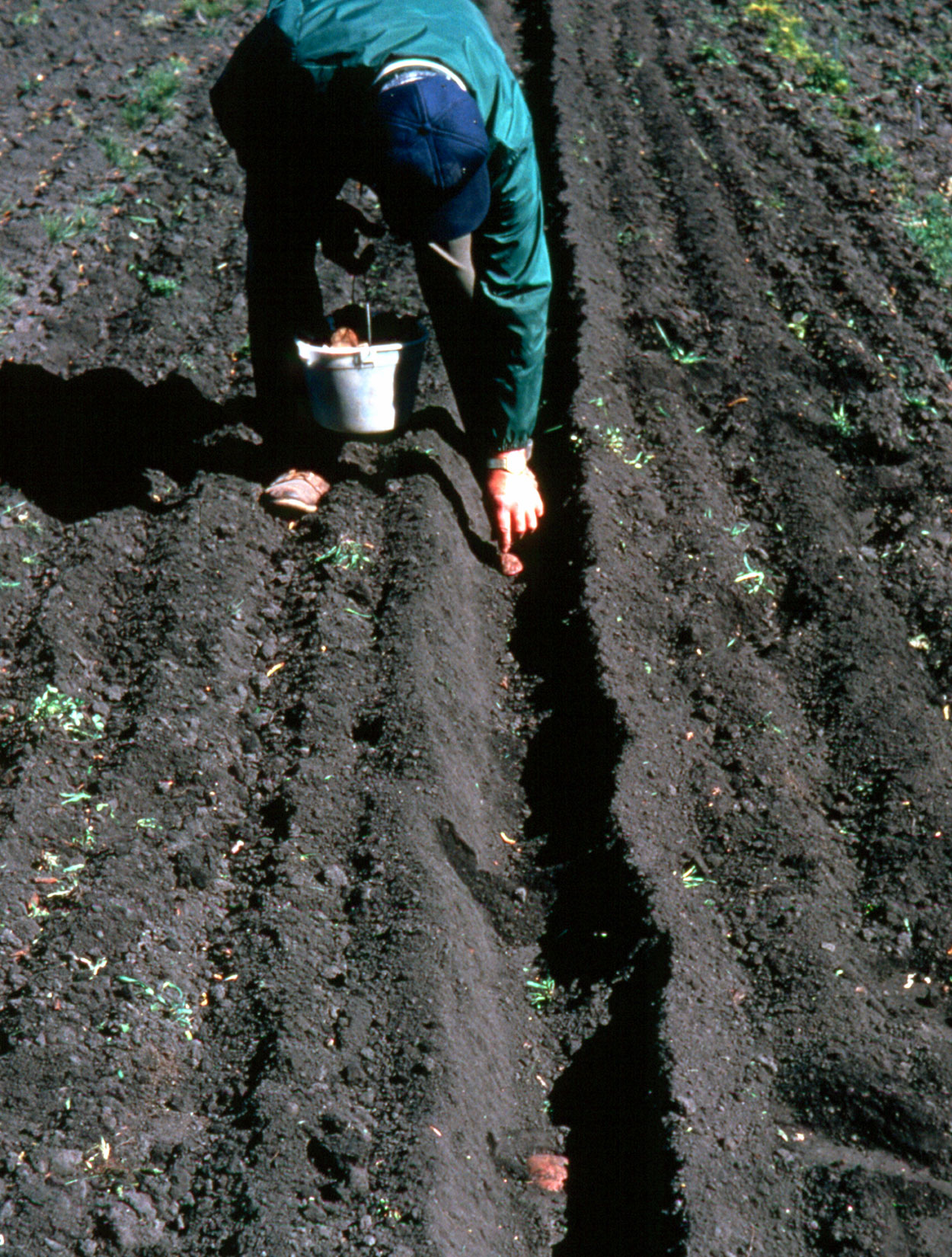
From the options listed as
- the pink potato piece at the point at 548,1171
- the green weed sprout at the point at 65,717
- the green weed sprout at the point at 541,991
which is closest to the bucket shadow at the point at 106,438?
the green weed sprout at the point at 65,717

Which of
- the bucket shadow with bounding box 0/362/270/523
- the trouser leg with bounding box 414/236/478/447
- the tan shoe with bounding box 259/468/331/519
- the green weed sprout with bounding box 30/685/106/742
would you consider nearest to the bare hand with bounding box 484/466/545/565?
the trouser leg with bounding box 414/236/478/447

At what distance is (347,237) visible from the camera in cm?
302

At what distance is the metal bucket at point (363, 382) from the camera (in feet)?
10.2

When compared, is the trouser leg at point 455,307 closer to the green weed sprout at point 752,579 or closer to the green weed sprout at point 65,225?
the green weed sprout at point 752,579

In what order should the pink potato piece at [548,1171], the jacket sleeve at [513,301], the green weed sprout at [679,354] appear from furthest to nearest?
the green weed sprout at [679,354], the jacket sleeve at [513,301], the pink potato piece at [548,1171]

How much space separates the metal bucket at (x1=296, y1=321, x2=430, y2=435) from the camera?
3.12m

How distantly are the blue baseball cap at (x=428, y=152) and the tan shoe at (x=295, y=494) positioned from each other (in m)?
1.16

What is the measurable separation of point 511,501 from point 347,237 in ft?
2.71

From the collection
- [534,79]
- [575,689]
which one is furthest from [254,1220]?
[534,79]

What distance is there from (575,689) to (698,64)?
4.76 meters

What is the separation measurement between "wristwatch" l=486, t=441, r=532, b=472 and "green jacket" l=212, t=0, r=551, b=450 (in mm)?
26

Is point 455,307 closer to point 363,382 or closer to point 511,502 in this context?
point 363,382

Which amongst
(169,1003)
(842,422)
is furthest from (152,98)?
(169,1003)

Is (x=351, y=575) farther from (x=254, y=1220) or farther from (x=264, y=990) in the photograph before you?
(x=254, y=1220)
